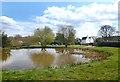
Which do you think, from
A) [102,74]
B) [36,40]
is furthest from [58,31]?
[102,74]

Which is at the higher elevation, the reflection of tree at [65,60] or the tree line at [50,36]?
the tree line at [50,36]

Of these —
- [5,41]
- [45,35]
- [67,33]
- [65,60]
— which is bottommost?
[65,60]

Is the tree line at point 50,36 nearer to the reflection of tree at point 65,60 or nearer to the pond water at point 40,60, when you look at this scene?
the pond water at point 40,60

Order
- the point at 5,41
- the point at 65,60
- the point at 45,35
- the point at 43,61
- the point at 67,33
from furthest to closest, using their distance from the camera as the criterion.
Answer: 1. the point at 45,35
2. the point at 67,33
3. the point at 5,41
4. the point at 65,60
5. the point at 43,61

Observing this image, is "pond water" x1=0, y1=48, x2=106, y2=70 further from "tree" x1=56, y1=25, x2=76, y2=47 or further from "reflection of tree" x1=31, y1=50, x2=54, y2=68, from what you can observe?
"tree" x1=56, y1=25, x2=76, y2=47

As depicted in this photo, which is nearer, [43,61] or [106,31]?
[43,61]

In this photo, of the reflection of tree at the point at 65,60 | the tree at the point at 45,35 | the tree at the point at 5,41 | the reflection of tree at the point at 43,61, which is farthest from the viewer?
the tree at the point at 45,35

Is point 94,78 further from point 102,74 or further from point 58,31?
point 58,31

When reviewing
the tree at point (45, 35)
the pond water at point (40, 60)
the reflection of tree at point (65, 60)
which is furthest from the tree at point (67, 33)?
the reflection of tree at point (65, 60)

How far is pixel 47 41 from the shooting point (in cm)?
5397

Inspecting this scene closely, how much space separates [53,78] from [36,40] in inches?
1937

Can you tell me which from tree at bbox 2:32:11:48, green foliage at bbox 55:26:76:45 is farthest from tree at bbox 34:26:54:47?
tree at bbox 2:32:11:48

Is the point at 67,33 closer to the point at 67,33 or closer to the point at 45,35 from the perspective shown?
the point at 67,33

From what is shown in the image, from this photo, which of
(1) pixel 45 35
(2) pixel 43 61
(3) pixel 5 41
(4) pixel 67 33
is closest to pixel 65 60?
(2) pixel 43 61
